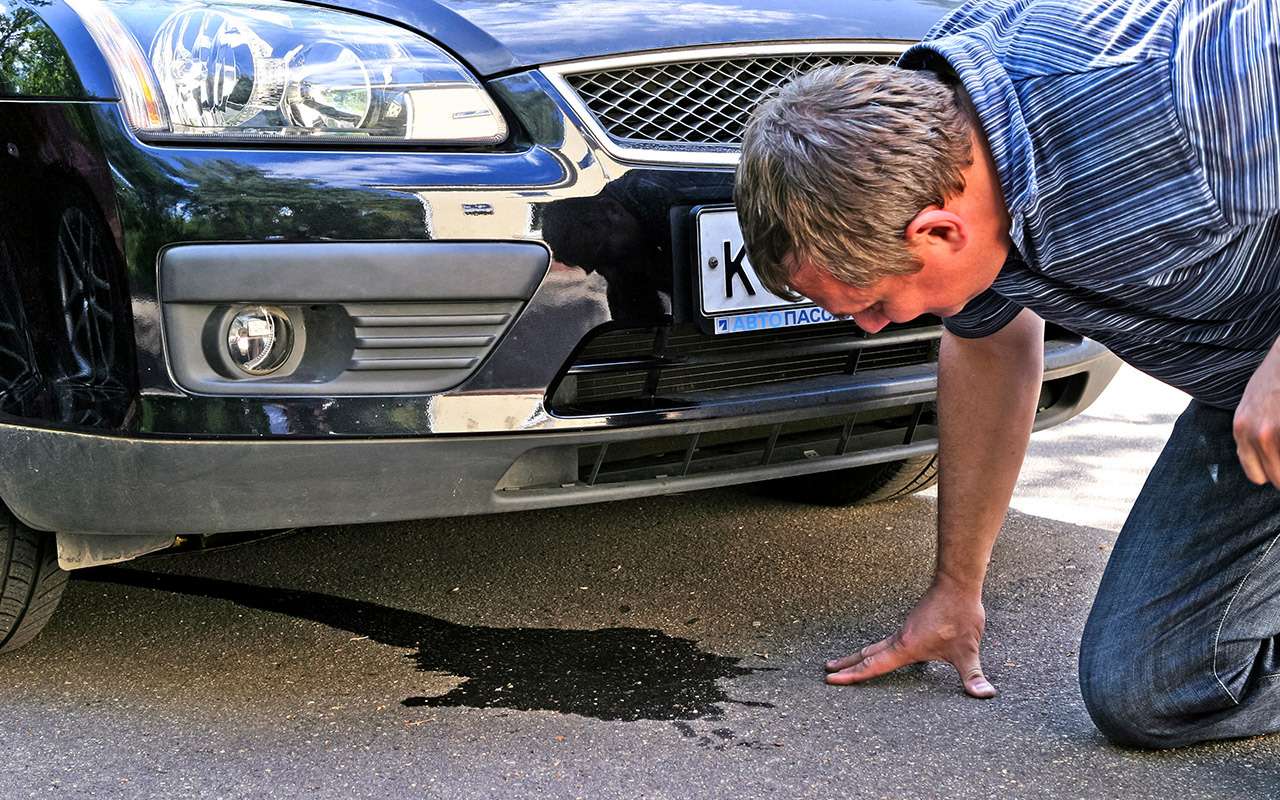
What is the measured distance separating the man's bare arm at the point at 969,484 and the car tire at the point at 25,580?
1304 mm

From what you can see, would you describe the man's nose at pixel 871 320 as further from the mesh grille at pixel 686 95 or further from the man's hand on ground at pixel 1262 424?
the mesh grille at pixel 686 95

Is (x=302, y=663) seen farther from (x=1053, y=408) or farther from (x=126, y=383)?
(x=1053, y=408)

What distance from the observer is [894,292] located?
1.67 m

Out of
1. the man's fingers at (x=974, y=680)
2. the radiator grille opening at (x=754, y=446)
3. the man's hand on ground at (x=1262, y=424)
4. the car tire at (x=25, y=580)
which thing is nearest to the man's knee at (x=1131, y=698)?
the man's fingers at (x=974, y=680)

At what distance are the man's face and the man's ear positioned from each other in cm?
4

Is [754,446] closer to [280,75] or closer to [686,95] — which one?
[686,95]

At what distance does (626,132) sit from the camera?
216 centimetres

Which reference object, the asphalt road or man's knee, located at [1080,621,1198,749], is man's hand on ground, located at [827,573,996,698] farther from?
man's knee, located at [1080,621,1198,749]

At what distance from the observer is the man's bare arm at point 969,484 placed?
2219mm

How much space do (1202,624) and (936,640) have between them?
0.41m

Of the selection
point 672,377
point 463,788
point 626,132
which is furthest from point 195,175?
point 463,788

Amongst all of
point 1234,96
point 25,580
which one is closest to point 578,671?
point 25,580

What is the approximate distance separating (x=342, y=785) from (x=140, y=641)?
0.76m

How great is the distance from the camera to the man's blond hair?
154 cm
